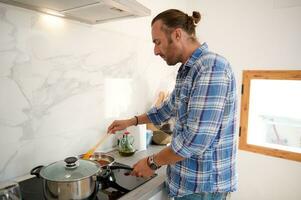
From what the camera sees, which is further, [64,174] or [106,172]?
[106,172]

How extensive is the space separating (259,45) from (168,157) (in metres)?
1.75

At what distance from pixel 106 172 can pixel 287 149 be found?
1814 mm

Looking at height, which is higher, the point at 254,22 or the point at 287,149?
the point at 254,22

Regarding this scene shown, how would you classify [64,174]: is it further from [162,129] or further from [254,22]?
[254,22]

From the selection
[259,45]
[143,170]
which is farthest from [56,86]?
[259,45]

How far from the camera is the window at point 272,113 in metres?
2.09

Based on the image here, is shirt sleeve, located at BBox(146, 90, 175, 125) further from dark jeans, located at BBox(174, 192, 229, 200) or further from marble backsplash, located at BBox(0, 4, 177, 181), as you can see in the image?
dark jeans, located at BBox(174, 192, 229, 200)

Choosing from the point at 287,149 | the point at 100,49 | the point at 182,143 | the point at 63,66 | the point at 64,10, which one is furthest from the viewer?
the point at 287,149

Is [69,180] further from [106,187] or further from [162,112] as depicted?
[162,112]

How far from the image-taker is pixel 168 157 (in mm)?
867

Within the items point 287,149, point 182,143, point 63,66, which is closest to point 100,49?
point 63,66

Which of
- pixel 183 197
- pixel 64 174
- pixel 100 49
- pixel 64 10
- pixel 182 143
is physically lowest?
pixel 183 197

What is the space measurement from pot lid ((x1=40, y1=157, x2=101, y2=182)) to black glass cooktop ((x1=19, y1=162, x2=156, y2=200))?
0.09 m

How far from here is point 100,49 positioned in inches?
55.8
